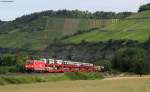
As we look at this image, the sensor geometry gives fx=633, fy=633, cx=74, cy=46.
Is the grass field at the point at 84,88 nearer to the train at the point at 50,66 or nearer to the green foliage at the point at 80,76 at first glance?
the green foliage at the point at 80,76

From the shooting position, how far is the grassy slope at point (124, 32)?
161 m

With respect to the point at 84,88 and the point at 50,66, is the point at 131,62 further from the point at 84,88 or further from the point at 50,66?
the point at 84,88

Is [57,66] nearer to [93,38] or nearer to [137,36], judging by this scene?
[137,36]

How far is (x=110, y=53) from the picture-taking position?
504 ft

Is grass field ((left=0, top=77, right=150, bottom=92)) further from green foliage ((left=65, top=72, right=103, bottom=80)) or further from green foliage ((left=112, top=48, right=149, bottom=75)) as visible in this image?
green foliage ((left=112, top=48, right=149, bottom=75))

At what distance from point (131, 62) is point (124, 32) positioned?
2522 inches

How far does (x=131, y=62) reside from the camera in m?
108

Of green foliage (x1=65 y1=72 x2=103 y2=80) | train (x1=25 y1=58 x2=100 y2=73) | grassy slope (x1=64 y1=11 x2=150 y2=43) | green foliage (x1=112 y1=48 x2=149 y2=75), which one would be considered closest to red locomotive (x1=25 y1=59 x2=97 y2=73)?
train (x1=25 y1=58 x2=100 y2=73)

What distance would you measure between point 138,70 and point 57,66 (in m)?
14.1

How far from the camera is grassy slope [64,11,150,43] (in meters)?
161

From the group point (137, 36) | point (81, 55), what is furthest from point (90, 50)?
point (137, 36)

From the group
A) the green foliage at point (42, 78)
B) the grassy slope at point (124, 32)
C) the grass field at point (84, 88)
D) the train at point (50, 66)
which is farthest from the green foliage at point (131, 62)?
the grass field at point (84, 88)

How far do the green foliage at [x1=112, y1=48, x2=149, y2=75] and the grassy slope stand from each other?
36.8 metres

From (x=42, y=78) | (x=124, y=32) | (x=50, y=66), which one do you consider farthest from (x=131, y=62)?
(x=124, y=32)
